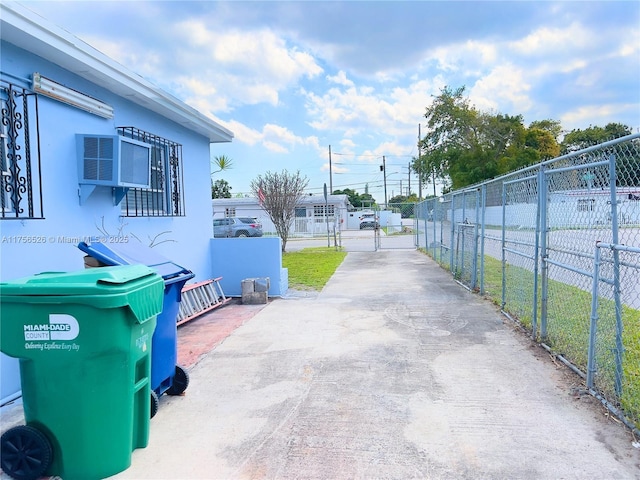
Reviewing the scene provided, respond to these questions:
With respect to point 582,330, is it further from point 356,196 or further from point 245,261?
point 356,196

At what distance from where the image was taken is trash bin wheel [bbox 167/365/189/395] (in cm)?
401

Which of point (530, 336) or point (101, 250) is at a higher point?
point (101, 250)

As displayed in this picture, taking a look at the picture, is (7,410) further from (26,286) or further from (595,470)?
(595,470)

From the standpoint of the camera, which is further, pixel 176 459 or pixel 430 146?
pixel 430 146

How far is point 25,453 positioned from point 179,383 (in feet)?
4.65

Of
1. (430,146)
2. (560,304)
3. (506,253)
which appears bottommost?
(560,304)

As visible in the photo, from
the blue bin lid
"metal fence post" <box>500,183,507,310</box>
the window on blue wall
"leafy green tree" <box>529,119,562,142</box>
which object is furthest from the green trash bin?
"leafy green tree" <box>529,119,562,142</box>

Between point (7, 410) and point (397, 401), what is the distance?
3389mm

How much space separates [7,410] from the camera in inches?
148

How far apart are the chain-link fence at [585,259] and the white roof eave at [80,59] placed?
4.96 m

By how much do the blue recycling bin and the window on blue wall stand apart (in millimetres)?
2212

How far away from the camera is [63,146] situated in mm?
4684

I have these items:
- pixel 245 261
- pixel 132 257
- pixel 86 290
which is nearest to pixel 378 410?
pixel 86 290

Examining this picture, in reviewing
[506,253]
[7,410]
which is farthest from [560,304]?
[7,410]
